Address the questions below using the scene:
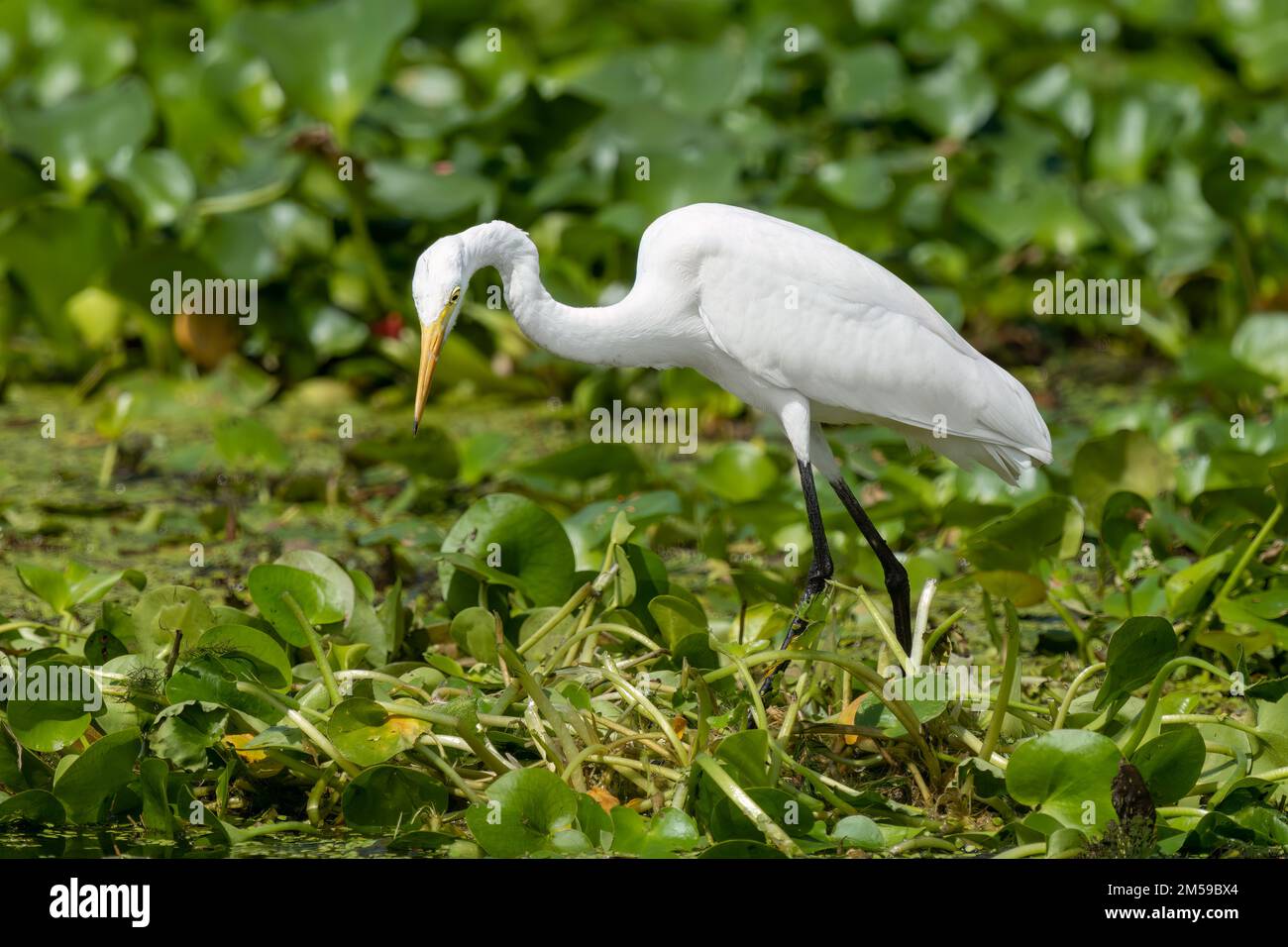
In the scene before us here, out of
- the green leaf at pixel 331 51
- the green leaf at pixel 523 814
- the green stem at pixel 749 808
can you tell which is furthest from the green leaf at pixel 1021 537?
the green leaf at pixel 331 51

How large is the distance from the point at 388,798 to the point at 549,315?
A: 0.98 meters

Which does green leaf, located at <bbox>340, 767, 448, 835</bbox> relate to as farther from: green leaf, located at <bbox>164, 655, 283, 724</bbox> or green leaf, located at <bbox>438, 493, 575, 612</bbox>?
green leaf, located at <bbox>438, 493, 575, 612</bbox>

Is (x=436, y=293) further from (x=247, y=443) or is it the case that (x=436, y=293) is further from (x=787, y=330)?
(x=247, y=443)

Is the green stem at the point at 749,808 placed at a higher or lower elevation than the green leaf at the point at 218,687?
lower

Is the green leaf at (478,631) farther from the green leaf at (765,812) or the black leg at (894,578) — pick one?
the black leg at (894,578)

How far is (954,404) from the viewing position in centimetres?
341

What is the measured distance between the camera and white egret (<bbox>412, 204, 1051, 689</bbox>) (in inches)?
130

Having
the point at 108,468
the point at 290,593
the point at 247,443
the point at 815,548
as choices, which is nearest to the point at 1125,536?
the point at 815,548

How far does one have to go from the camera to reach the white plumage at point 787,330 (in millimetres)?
3301

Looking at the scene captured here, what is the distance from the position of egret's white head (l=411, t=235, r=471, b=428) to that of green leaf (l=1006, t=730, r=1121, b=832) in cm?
114

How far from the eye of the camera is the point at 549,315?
10.7 feet

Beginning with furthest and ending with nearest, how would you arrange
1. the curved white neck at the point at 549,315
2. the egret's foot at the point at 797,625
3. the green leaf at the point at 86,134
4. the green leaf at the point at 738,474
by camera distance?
the green leaf at the point at 86,134, the green leaf at the point at 738,474, the curved white neck at the point at 549,315, the egret's foot at the point at 797,625

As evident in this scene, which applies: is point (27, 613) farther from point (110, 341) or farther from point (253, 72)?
point (253, 72)

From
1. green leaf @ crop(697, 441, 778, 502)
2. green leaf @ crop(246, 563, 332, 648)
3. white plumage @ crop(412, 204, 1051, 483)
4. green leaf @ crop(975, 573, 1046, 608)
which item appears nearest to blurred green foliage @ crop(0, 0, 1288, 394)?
green leaf @ crop(697, 441, 778, 502)
